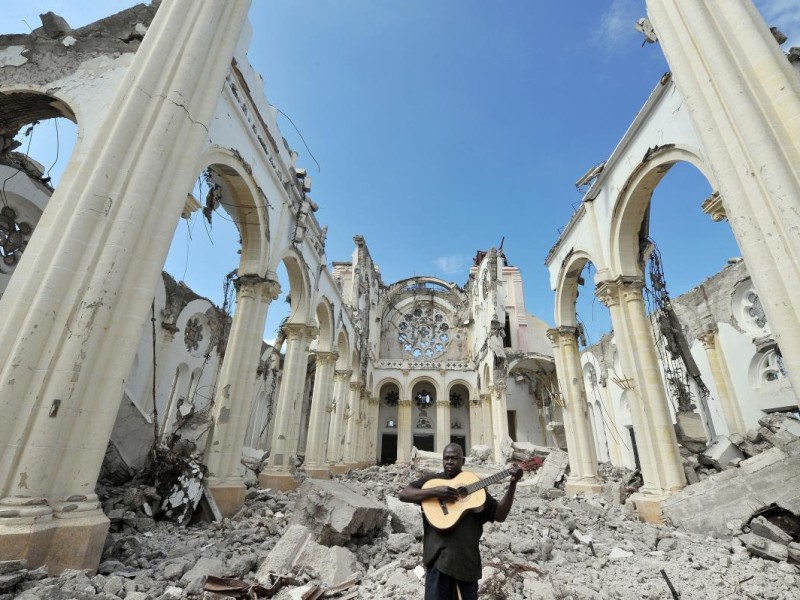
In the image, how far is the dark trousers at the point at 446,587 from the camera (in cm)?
209

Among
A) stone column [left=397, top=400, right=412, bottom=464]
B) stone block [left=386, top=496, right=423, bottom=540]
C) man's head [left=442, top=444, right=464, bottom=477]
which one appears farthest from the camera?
stone column [left=397, top=400, right=412, bottom=464]

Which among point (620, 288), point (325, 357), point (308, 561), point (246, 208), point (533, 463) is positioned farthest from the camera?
point (533, 463)

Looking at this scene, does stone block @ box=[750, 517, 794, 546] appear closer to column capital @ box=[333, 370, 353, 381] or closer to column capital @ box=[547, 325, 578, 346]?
column capital @ box=[547, 325, 578, 346]

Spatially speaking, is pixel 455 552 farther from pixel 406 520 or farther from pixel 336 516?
pixel 406 520

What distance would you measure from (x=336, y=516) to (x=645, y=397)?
605cm

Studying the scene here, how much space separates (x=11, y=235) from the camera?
8.65 meters

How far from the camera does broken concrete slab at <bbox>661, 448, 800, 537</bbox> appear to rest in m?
Answer: 4.98

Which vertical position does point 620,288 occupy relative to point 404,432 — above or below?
above

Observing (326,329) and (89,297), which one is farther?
(326,329)

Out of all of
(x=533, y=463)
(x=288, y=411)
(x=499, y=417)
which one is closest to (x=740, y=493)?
(x=288, y=411)

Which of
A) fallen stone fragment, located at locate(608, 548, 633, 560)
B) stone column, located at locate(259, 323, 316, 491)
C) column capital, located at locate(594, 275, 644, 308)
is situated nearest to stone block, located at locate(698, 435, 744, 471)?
column capital, located at locate(594, 275, 644, 308)

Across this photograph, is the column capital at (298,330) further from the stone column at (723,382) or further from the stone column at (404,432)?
the stone column at (404,432)

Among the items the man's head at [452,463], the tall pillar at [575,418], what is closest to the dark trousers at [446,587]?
the man's head at [452,463]

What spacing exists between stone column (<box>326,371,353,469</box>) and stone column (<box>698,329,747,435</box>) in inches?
517
